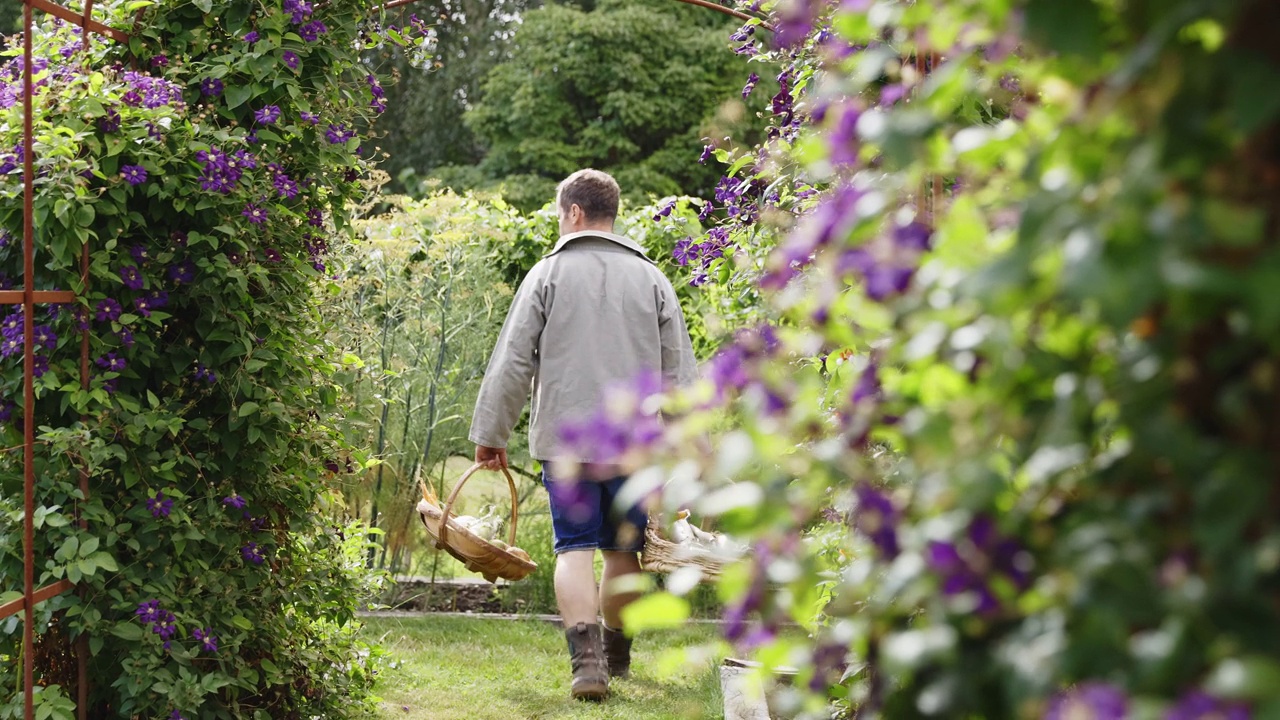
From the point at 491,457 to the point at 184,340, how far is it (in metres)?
1.61

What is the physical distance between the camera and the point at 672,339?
452 centimetres

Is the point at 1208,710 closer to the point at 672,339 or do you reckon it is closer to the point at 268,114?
the point at 268,114

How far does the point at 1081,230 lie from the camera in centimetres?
74

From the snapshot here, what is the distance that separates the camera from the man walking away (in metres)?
4.23

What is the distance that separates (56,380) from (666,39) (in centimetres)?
1392

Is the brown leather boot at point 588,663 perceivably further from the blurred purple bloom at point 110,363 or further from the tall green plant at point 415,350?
the blurred purple bloom at point 110,363

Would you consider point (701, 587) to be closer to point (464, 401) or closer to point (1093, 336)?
point (464, 401)

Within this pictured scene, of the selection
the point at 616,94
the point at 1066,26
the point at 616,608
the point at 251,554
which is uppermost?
the point at 616,94

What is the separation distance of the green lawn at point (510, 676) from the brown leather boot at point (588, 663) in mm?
45

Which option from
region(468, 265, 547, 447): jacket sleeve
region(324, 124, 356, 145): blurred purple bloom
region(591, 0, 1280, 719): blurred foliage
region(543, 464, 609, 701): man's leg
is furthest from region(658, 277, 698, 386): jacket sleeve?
region(591, 0, 1280, 719): blurred foliage

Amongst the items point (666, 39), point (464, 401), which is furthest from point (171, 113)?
point (666, 39)

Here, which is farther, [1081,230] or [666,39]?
[666,39]

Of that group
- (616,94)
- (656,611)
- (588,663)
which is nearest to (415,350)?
(588,663)

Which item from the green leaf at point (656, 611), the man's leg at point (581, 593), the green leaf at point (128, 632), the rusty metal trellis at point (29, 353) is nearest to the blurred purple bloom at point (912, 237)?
the green leaf at point (656, 611)
